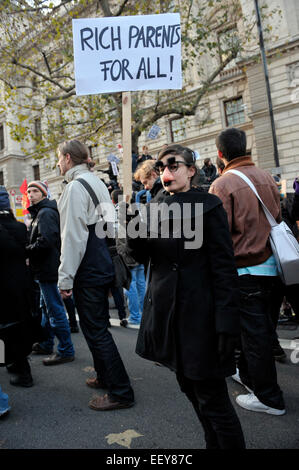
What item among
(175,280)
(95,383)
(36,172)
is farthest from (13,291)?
(36,172)

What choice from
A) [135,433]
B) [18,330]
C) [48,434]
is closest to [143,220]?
[135,433]

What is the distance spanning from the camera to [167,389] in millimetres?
3139

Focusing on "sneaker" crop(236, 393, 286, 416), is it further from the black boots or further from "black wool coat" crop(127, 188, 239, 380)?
the black boots

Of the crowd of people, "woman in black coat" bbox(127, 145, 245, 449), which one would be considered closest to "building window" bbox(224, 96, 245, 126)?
the crowd of people

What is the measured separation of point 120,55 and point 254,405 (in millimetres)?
3317

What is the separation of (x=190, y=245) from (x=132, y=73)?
91.2 inches

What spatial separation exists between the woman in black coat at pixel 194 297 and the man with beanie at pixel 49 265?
7.64 ft

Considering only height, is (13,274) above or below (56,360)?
above

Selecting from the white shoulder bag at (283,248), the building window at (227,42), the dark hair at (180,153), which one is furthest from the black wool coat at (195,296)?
the building window at (227,42)

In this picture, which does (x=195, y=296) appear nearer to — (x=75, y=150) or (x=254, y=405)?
(x=254, y=405)

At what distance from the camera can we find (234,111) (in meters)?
20.2

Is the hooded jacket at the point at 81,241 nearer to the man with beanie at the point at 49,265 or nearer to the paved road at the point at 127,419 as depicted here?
the paved road at the point at 127,419

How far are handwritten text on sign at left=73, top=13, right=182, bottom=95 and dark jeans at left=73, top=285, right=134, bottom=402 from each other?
1.96m

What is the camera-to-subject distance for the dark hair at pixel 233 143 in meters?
2.76
